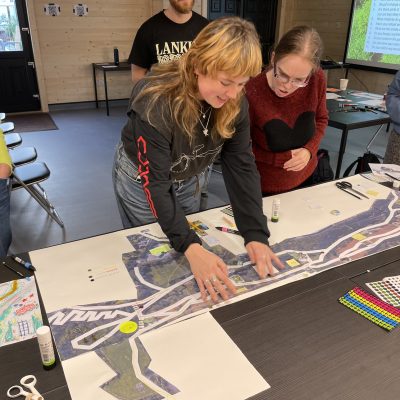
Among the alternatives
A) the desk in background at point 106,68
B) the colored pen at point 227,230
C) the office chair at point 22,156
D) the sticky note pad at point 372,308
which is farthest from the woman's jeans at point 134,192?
the desk in background at point 106,68

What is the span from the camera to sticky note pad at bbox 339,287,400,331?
916 millimetres

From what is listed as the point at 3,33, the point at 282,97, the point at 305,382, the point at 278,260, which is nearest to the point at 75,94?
the point at 3,33

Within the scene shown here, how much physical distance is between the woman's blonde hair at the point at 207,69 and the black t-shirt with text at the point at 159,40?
139 cm

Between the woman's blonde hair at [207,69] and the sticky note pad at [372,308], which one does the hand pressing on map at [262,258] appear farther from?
the woman's blonde hair at [207,69]

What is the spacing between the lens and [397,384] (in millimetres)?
761

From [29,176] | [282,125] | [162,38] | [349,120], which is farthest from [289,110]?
[29,176]

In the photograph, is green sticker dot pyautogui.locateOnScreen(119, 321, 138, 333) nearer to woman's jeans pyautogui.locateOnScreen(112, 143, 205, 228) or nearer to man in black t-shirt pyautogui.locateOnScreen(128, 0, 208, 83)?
woman's jeans pyautogui.locateOnScreen(112, 143, 205, 228)

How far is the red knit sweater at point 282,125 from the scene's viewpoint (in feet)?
4.85

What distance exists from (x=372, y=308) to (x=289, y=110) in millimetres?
836

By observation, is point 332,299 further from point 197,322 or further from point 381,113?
point 381,113

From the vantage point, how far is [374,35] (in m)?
5.32

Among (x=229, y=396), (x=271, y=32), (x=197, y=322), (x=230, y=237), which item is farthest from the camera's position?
(x=271, y=32)

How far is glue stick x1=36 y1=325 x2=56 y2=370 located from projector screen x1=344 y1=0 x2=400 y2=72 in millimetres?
5583

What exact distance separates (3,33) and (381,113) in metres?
4.65
